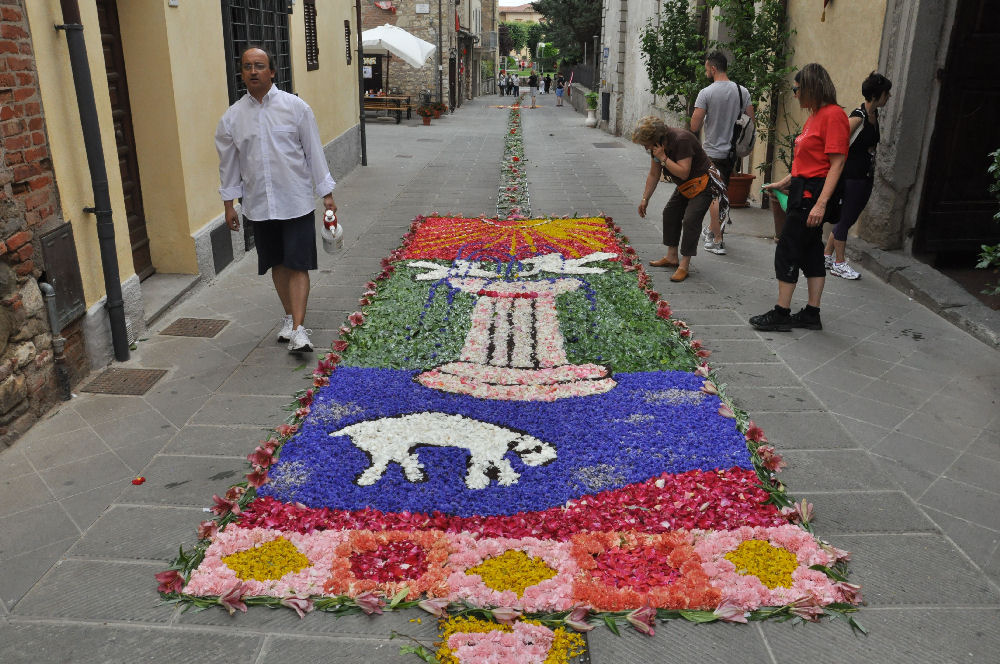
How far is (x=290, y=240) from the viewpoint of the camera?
5168mm

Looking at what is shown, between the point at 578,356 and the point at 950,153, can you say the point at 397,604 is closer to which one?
the point at 578,356

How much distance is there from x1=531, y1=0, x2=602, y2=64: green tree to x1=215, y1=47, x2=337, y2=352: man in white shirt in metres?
26.6

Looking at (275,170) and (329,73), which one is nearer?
(275,170)

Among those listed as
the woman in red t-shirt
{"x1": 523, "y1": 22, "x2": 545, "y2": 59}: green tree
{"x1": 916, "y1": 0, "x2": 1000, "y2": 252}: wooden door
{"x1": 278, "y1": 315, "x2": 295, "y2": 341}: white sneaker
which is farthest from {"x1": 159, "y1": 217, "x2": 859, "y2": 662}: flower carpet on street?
{"x1": 523, "y1": 22, "x2": 545, "y2": 59}: green tree

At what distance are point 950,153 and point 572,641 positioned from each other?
612cm

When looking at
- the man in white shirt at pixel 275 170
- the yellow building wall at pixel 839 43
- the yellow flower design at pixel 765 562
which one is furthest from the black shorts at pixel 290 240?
the yellow building wall at pixel 839 43

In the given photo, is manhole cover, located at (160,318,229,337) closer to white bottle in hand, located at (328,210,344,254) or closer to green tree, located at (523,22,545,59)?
white bottle in hand, located at (328,210,344,254)

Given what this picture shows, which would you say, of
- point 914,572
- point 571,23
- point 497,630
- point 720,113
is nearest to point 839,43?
point 720,113

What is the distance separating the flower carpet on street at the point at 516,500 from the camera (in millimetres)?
2848

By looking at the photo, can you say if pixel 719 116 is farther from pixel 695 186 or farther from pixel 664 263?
pixel 664 263

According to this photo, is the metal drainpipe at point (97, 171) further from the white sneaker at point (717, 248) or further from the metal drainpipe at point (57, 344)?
the white sneaker at point (717, 248)

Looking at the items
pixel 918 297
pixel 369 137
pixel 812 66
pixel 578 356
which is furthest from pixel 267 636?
pixel 369 137

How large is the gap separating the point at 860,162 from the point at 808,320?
1804 mm

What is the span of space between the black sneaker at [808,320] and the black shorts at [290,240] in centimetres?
347
